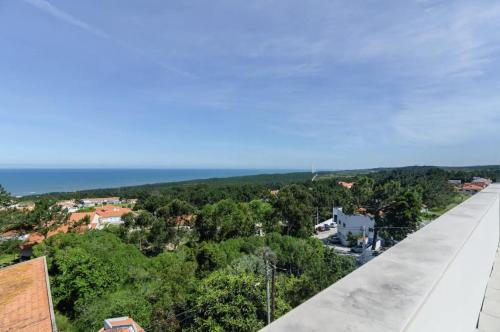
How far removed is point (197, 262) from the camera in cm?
1327

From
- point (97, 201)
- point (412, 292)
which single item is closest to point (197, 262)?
point (412, 292)

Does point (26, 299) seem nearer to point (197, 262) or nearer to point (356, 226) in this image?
point (197, 262)

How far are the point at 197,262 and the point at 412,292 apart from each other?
1343 cm

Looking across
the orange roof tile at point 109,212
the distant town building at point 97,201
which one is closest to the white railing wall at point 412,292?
the orange roof tile at point 109,212

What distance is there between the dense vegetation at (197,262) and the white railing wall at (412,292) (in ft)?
22.0

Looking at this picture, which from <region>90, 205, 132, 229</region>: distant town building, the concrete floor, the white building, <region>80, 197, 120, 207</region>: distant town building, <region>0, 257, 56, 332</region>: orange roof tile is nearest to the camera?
the concrete floor

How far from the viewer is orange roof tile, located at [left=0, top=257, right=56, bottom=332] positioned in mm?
5211

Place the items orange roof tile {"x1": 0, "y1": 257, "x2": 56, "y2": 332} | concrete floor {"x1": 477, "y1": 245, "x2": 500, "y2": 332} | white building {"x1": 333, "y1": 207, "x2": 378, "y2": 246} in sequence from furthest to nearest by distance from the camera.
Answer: white building {"x1": 333, "y1": 207, "x2": 378, "y2": 246} → orange roof tile {"x1": 0, "y1": 257, "x2": 56, "y2": 332} → concrete floor {"x1": 477, "y1": 245, "x2": 500, "y2": 332}

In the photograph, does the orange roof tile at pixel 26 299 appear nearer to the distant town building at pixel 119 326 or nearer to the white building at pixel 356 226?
the distant town building at pixel 119 326

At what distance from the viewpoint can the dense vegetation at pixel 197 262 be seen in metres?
8.11

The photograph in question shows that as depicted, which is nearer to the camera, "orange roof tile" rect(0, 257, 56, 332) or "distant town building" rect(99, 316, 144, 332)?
"orange roof tile" rect(0, 257, 56, 332)

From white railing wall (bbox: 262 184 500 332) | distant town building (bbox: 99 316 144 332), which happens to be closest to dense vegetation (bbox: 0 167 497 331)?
distant town building (bbox: 99 316 144 332)

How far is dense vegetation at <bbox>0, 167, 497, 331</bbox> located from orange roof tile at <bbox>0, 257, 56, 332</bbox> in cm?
236

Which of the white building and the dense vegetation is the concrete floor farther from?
the white building
